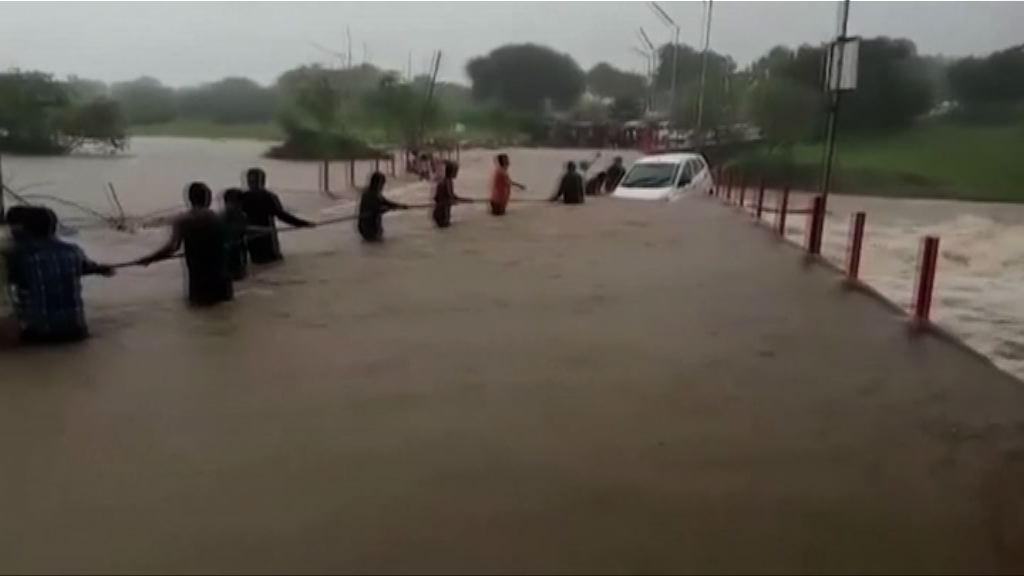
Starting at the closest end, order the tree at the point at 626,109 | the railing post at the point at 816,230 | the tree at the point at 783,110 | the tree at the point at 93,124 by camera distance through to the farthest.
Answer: the railing post at the point at 816,230 → the tree at the point at 93,124 → the tree at the point at 783,110 → the tree at the point at 626,109

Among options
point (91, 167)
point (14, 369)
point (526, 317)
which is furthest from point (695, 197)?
point (14, 369)

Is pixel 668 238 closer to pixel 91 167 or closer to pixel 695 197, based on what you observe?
pixel 695 197

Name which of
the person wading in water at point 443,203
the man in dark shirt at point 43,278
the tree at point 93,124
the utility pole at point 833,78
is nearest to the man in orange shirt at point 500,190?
the person wading in water at point 443,203

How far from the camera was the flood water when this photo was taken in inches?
433

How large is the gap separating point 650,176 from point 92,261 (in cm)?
1341

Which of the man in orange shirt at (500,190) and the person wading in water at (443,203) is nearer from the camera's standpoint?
the person wading in water at (443,203)

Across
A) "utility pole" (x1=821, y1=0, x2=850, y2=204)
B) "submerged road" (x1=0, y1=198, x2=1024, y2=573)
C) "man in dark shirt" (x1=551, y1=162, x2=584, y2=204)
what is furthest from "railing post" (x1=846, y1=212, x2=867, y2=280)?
"man in dark shirt" (x1=551, y1=162, x2=584, y2=204)

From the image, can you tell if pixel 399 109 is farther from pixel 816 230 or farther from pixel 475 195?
pixel 816 230

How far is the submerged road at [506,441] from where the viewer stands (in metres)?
3.45

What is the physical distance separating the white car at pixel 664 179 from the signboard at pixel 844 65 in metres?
6.45

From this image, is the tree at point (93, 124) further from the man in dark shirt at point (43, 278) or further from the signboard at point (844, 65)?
the man in dark shirt at point (43, 278)

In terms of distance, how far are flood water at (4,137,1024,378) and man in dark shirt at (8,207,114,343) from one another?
1.06 m

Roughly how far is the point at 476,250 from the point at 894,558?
870 centimetres

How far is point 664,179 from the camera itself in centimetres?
1942
